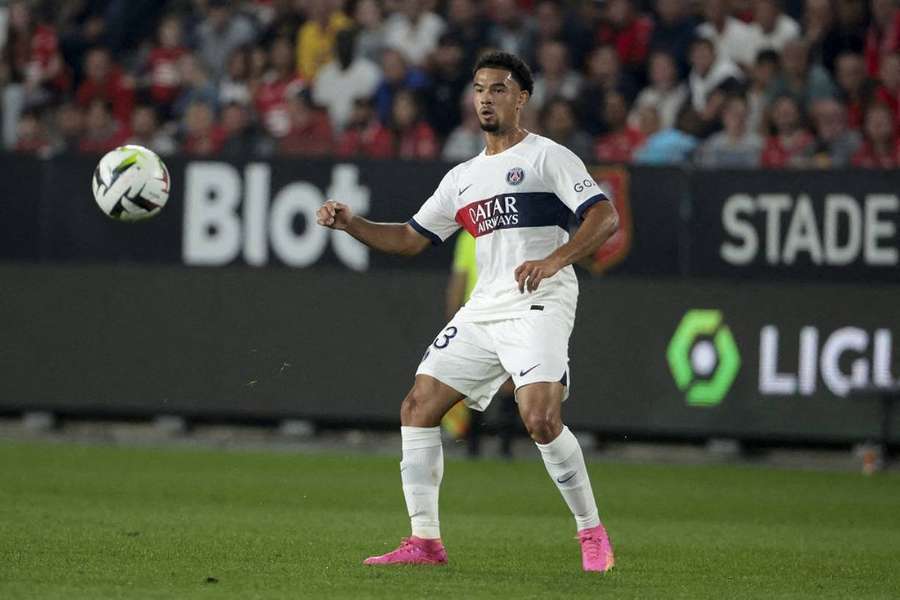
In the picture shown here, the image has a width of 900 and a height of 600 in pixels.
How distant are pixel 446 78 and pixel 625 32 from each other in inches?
78.9

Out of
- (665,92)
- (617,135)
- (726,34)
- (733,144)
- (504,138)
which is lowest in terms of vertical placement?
(504,138)

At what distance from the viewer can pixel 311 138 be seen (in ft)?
55.9

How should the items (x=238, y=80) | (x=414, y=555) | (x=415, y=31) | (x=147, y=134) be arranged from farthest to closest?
1. (x=238, y=80)
2. (x=415, y=31)
3. (x=147, y=134)
4. (x=414, y=555)

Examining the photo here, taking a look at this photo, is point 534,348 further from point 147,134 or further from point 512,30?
point 512,30

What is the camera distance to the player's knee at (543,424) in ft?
26.7

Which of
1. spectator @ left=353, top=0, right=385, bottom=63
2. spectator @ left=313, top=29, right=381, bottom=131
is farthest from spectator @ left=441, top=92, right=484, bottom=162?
spectator @ left=353, top=0, right=385, bottom=63

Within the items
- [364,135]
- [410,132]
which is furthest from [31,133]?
[410,132]

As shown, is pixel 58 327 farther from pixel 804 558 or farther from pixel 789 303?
pixel 804 558

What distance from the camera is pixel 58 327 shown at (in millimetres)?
16844

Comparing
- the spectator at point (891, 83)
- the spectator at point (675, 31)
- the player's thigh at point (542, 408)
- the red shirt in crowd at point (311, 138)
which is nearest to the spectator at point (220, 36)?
Answer: the red shirt in crowd at point (311, 138)

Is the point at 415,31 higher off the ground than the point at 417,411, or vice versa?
the point at 415,31

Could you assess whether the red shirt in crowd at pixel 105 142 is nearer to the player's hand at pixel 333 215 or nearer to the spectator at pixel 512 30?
the spectator at pixel 512 30

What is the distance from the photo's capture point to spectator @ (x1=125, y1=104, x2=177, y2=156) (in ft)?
58.5

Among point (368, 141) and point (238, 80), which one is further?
point (238, 80)
